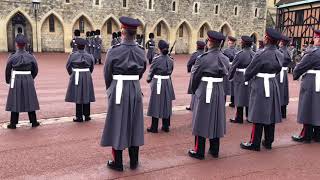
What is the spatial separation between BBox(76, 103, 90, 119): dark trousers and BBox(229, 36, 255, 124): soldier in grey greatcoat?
296 centimetres

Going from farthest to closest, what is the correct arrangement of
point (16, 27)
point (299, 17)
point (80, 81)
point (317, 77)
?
point (299, 17)
point (16, 27)
point (80, 81)
point (317, 77)

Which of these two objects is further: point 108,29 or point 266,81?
point 108,29

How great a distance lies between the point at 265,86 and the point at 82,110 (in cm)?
374

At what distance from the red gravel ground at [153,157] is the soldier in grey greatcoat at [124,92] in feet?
1.48

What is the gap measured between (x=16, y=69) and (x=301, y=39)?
2622 centimetres

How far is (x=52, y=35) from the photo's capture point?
2808 cm

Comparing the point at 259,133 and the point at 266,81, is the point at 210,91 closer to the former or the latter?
the point at 266,81

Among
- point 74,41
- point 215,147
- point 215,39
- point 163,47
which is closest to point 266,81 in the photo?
point 215,39

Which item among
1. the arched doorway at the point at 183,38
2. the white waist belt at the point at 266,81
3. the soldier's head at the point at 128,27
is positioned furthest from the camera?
the arched doorway at the point at 183,38

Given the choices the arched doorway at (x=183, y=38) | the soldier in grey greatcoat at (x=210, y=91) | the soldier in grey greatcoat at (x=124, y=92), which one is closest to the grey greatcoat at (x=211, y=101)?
the soldier in grey greatcoat at (x=210, y=91)

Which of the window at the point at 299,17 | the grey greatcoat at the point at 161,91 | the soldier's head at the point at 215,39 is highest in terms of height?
the window at the point at 299,17

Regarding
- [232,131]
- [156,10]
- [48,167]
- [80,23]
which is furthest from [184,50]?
[48,167]

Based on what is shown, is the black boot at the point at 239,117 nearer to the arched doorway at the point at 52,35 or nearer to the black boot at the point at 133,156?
the black boot at the point at 133,156

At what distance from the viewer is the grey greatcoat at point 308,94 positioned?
5996 millimetres
